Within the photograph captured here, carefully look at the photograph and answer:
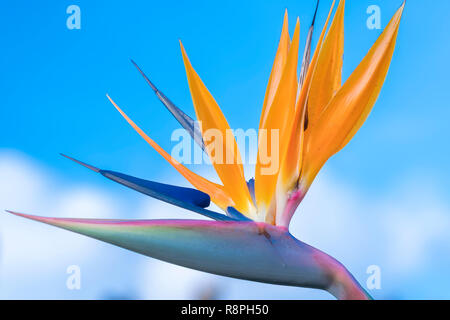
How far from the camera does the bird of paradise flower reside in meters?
0.62

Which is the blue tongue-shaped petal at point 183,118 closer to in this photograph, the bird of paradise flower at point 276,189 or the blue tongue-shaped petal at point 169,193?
the bird of paradise flower at point 276,189

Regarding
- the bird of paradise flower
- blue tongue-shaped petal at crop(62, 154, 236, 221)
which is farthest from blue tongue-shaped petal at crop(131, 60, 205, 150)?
blue tongue-shaped petal at crop(62, 154, 236, 221)

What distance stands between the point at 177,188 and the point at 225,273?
16cm

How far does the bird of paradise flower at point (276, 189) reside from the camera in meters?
0.62

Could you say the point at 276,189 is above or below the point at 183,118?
below

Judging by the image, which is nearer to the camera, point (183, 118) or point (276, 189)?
point (276, 189)

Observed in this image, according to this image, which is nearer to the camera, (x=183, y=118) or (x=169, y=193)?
(x=169, y=193)

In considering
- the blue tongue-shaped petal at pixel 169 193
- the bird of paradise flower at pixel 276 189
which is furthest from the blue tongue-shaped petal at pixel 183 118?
the blue tongue-shaped petal at pixel 169 193

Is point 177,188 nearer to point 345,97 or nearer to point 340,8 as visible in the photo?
point 345,97

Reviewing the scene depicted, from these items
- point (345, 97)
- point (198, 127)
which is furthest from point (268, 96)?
point (345, 97)

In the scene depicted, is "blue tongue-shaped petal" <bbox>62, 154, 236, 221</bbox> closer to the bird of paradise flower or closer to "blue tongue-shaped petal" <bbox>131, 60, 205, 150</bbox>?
the bird of paradise flower

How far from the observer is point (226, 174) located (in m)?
0.89

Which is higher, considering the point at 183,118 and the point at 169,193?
the point at 183,118

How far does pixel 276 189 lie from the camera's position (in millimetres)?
793
